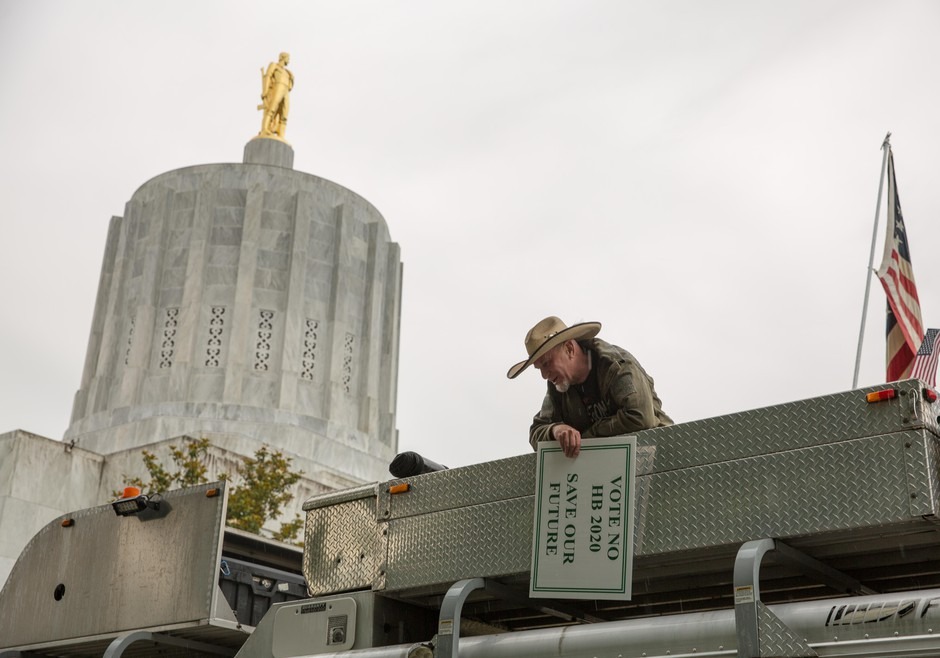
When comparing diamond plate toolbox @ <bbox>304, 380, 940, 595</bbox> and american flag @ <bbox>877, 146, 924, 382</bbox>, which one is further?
american flag @ <bbox>877, 146, 924, 382</bbox>

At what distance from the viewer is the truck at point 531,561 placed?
4.52 m

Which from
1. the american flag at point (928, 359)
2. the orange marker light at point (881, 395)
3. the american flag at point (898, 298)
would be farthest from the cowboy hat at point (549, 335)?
the american flag at point (898, 298)

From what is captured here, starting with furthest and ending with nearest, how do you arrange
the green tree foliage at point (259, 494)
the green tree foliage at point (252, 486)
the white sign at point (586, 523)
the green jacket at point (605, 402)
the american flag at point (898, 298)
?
1. the green tree foliage at point (252, 486)
2. the green tree foliage at point (259, 494)
3. the american flag at point (898, 298)
4. the green jacket at point (605, 402)
5. the white sign at point (586, 523)

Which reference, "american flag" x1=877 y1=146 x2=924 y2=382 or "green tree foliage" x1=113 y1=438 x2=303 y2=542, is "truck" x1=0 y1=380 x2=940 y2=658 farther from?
"green tree foliage" x1=113 y1=438 x2=303 y2=542

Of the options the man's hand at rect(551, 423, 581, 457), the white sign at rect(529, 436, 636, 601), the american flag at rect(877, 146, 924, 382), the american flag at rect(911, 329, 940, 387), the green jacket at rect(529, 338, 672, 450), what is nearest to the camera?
the white sign at rect(529, 436, 636, 601)

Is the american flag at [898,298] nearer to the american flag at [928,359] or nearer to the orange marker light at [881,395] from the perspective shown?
the american flag at [928,359]

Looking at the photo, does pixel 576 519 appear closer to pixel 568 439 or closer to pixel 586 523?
pixel 586 523

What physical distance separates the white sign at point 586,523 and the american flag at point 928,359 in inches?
294

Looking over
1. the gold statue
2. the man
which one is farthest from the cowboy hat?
the gold statue

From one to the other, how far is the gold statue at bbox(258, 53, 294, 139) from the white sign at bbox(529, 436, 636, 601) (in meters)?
41.6

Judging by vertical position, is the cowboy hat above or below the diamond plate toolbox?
above

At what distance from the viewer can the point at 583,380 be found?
606cm

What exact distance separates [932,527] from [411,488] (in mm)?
2541

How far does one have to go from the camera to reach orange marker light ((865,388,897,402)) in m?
4.64
